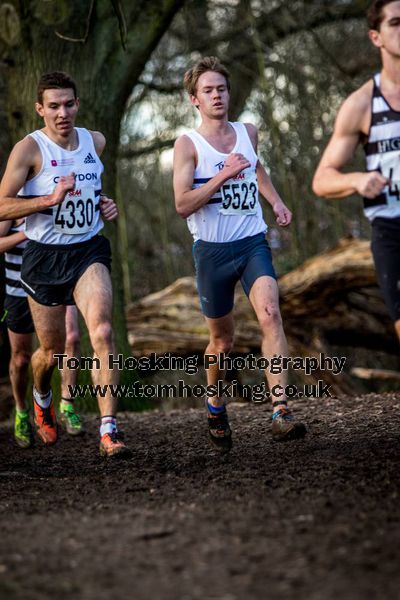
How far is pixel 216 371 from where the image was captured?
6680 millimetres

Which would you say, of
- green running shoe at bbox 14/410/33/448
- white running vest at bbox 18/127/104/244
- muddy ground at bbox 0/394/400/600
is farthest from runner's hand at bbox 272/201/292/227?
green running shoe at bbox 14/410/33/448

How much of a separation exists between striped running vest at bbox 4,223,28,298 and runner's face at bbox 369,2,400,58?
3673 mm

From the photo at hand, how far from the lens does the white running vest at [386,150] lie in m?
4.97

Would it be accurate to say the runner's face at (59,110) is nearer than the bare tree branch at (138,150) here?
Yes

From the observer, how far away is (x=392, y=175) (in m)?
4.98

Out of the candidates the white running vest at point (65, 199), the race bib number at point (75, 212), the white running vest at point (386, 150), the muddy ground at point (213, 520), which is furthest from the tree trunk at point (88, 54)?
the white running vest at point (386, 150)

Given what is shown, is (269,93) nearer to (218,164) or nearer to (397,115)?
(218,164)

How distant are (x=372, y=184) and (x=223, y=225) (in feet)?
5.98

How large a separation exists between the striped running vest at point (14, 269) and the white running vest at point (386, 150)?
3.55 meters

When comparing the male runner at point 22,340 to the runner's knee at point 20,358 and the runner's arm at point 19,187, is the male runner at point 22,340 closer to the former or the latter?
the runner's knee at point 20,358

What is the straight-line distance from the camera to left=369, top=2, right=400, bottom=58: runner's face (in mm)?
4941

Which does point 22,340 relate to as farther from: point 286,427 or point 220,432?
point 286,427

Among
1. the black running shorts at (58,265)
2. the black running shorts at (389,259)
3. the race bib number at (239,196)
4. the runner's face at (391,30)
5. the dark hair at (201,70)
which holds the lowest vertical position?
the black running shorts at (389,259)

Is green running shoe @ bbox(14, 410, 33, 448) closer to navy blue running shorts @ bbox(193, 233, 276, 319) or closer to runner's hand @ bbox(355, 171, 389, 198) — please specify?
navy blue running shorts @ bbox(193, 233, 276, 319)
